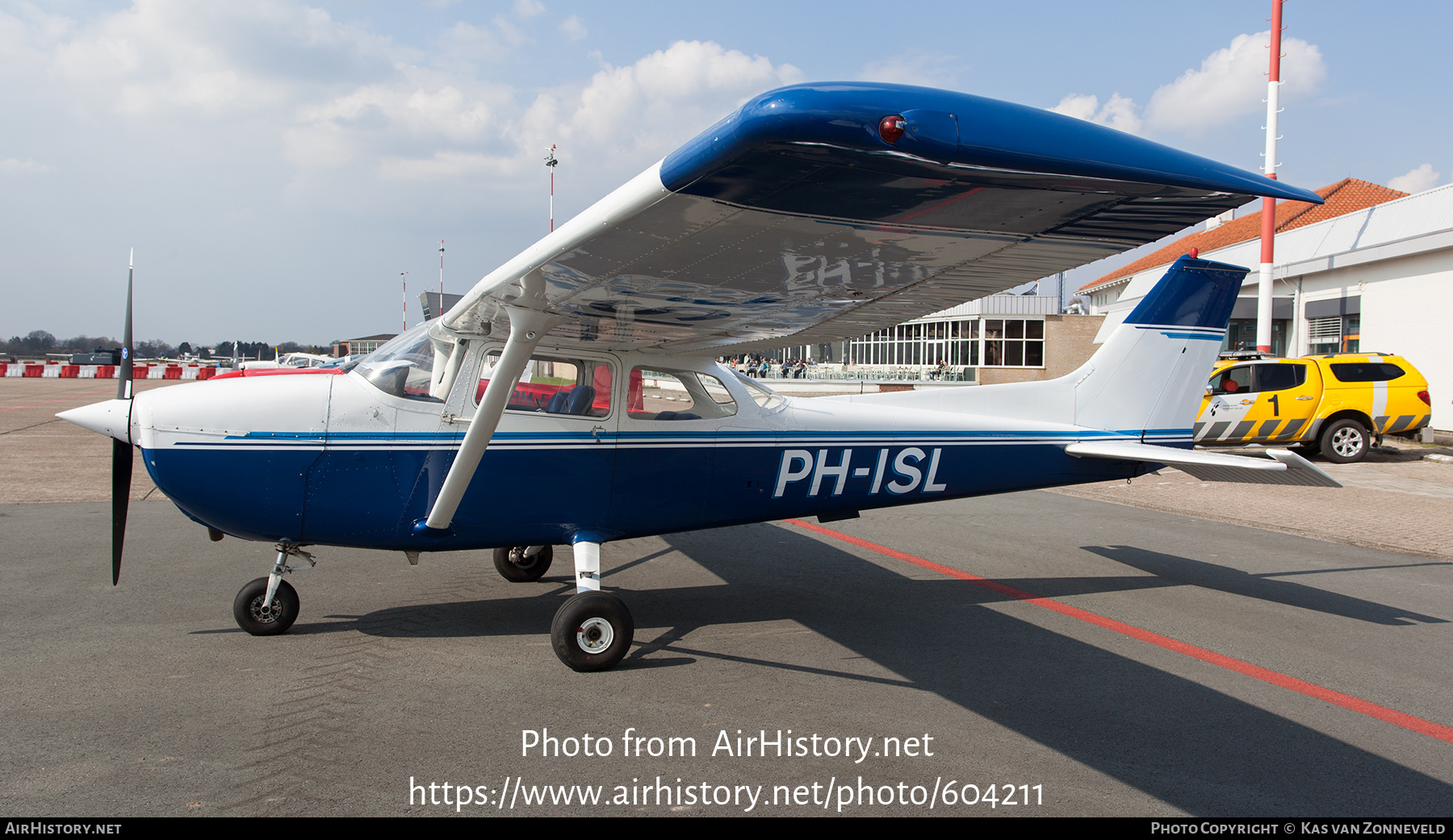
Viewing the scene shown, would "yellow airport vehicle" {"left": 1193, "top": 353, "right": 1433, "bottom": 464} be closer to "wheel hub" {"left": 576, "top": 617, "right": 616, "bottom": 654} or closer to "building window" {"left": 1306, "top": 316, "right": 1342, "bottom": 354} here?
"building window" {"left": 1306, "top": 316, "right": 1342, "bottom": 354}

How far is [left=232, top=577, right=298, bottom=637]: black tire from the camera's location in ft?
14.3

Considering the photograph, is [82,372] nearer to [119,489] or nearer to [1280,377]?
[119,489]

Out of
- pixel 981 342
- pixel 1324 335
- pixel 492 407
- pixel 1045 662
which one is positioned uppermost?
pixel 981 342

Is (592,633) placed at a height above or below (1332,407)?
below

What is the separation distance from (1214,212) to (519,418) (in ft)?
11.4

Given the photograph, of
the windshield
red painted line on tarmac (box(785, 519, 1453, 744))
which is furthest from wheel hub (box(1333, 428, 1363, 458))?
the windshield

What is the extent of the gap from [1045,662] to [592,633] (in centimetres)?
241

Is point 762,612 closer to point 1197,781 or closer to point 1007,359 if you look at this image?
point 1197,781

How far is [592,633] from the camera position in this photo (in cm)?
409

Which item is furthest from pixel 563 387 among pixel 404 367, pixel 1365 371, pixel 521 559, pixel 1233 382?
pixel 1365 371

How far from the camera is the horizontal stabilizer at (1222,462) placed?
14.8 ft

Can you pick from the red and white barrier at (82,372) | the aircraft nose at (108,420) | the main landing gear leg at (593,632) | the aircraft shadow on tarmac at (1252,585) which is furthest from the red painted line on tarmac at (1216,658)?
the red and white barrier at (82,372)

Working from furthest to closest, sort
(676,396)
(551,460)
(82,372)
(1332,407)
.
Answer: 1. (82,372)
2. (1332,407)
3. (676,396)
4. (551,460)

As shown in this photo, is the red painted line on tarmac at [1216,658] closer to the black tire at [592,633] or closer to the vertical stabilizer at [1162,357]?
the vertical stabilizer at [1162,357]
